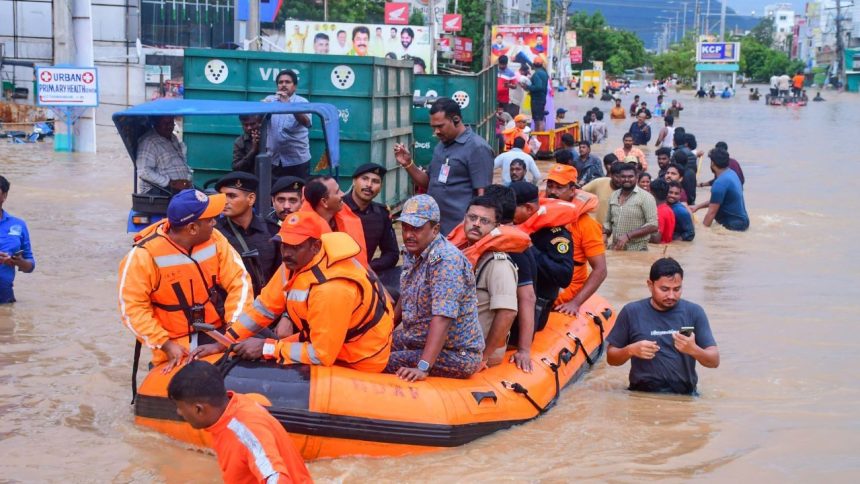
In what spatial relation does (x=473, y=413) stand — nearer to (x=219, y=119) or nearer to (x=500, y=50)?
(x=219, y=119)

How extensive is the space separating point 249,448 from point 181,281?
217cm

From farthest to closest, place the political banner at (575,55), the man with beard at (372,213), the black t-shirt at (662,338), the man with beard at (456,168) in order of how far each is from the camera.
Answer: the political banner at (575,55), the man with beard at (456,168), the man with beard at (372,213), the black t-shirt at (662,338)

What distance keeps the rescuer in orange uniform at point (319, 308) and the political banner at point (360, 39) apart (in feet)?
100.0

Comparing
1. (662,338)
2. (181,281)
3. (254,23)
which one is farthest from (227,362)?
(254,23)

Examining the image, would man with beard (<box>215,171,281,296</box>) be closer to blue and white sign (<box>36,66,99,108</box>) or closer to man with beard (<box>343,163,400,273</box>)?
man with beard (<box>343,163,400,273</box>)

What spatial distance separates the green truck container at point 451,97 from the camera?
15500 mm

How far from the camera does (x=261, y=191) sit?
8625mm

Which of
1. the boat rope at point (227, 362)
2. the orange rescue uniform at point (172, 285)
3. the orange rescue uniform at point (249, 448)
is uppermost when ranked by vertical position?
the orange rescue uniform at point (172, 285)

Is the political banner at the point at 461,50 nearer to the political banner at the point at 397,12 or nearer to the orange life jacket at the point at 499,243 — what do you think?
the political banner at the point at 397,12

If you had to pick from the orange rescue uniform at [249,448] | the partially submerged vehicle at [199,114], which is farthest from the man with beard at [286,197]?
the orange rescue uniform at [249,448]

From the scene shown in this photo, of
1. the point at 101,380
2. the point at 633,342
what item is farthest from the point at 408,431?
the point at 101,380

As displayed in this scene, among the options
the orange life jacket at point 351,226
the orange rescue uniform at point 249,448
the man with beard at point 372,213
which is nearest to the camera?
the orange rescue uniform at point 249,448

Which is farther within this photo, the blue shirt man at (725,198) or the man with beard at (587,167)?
the man with beard at (587,167)

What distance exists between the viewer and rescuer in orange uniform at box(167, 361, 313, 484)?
420 centimetres
